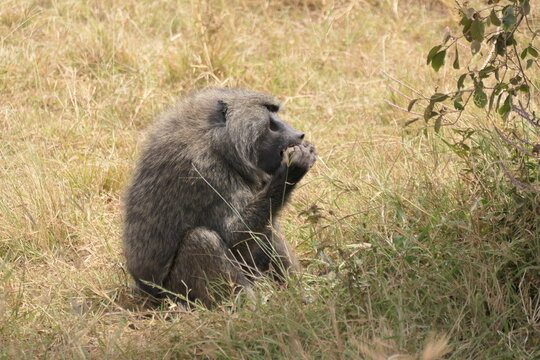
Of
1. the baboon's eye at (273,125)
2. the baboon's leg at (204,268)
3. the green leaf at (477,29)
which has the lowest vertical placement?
the baboon's leg at (204,268)

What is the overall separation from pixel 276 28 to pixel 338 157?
8.67 ft

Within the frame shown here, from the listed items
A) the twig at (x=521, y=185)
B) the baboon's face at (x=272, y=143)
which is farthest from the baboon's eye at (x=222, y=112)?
the twig at (x=521, y=185)

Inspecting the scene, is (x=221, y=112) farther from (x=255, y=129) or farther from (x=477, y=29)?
(x=477, y=29)

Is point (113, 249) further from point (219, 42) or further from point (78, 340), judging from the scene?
point (219, 42)

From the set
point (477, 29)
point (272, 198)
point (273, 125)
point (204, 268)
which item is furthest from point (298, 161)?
point (477, 29)

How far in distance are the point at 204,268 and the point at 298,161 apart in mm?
692

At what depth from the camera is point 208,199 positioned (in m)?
3.97

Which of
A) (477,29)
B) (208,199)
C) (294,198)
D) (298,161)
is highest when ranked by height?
(477,29)

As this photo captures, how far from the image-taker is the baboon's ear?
13.6 ft

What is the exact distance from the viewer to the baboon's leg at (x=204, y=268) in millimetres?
3807

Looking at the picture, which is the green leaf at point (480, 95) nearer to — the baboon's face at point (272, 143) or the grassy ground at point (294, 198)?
the grassy ground at point (294, 198)

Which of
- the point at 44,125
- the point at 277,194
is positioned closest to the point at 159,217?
the point at 277,194

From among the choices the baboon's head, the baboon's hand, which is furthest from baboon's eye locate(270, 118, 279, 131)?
the baboon's hand

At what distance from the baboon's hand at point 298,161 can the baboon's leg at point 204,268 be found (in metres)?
0.48
